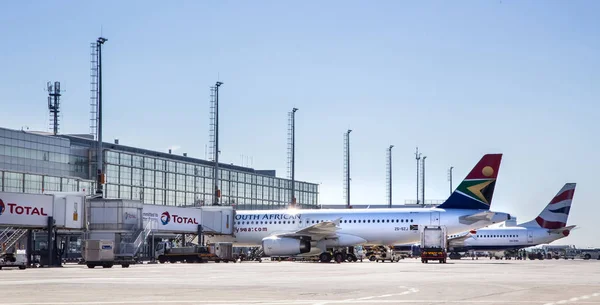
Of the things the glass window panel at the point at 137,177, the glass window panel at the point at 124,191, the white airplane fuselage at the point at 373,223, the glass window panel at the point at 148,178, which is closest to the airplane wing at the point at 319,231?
the white airplane fuselage at the point at 373,223

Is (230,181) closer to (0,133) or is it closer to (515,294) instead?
(0,133)

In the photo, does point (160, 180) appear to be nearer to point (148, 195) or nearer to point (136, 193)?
point (148, 195)

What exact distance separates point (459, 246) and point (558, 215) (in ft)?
36.7

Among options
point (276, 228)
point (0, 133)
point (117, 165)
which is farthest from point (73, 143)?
point (276, 228)

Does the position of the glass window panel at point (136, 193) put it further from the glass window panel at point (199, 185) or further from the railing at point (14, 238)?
the railing at point (14, 238)

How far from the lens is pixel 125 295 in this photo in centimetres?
2261

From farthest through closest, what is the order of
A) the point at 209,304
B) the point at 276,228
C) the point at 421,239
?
the point at 276,228 → the point at 421,239 → the point at 209,304

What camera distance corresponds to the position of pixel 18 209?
55.9 meters

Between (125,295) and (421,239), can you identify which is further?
(421,239)

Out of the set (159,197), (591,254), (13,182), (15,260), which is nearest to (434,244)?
(15,260)

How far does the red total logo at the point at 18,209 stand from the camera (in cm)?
5497

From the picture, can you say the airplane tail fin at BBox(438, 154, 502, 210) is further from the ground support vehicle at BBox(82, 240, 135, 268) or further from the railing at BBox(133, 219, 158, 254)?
the ground support vehicle at BBox(82, 240, 135, 268)

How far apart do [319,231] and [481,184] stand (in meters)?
13.0

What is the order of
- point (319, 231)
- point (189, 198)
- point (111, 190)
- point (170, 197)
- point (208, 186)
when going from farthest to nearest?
point (208, 186)
point (189, 198)
point (170, 197)
point (111, 190)
point (319, 231)
